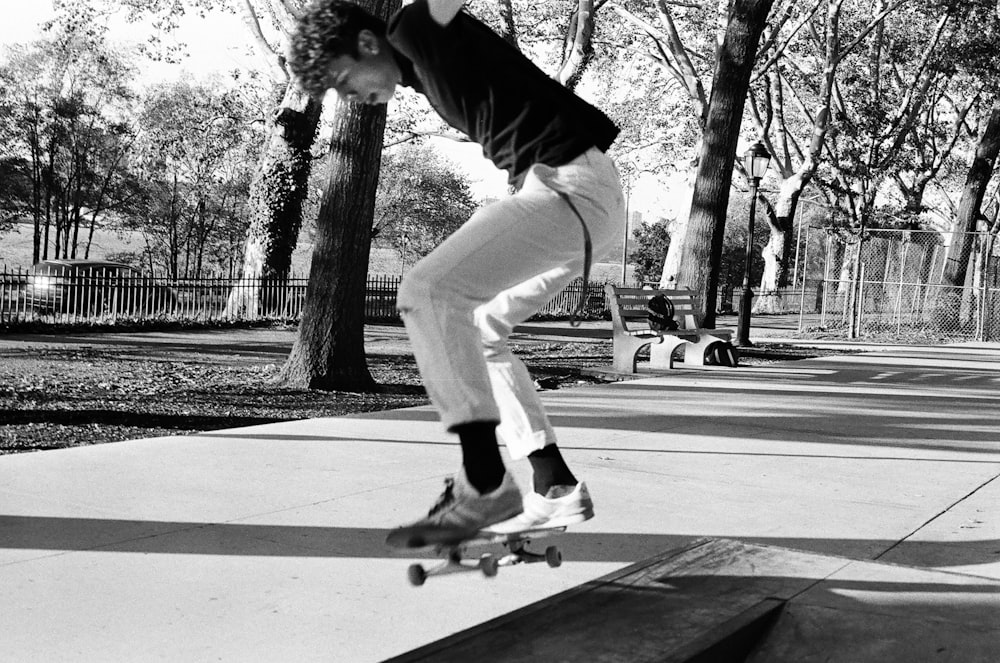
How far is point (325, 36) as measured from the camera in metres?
3.12

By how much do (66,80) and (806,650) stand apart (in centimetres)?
3549

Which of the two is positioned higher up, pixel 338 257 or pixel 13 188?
pixel 13 188

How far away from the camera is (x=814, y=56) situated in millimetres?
32781

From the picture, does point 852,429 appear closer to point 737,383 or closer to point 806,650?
point 737,383

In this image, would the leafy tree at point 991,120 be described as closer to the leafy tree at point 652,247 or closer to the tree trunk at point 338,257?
the tree trunk at point 338,257

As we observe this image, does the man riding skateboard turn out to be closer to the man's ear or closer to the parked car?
the man's ear

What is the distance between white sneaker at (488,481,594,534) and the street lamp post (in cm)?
1563

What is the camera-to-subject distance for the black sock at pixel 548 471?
3.54 metres

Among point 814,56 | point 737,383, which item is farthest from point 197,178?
point 737,383

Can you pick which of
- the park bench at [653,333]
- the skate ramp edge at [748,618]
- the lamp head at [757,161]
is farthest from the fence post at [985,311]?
the skate ramp edge at [748,618]

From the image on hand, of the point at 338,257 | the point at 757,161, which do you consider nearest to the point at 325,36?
the point at 338,257

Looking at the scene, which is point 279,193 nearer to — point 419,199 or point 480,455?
point 480,455

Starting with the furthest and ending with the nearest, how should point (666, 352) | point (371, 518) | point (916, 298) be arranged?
1. point (916, 298)
2. point (666, 352)
3. point (371, 518)

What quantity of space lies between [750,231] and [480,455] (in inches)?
652
